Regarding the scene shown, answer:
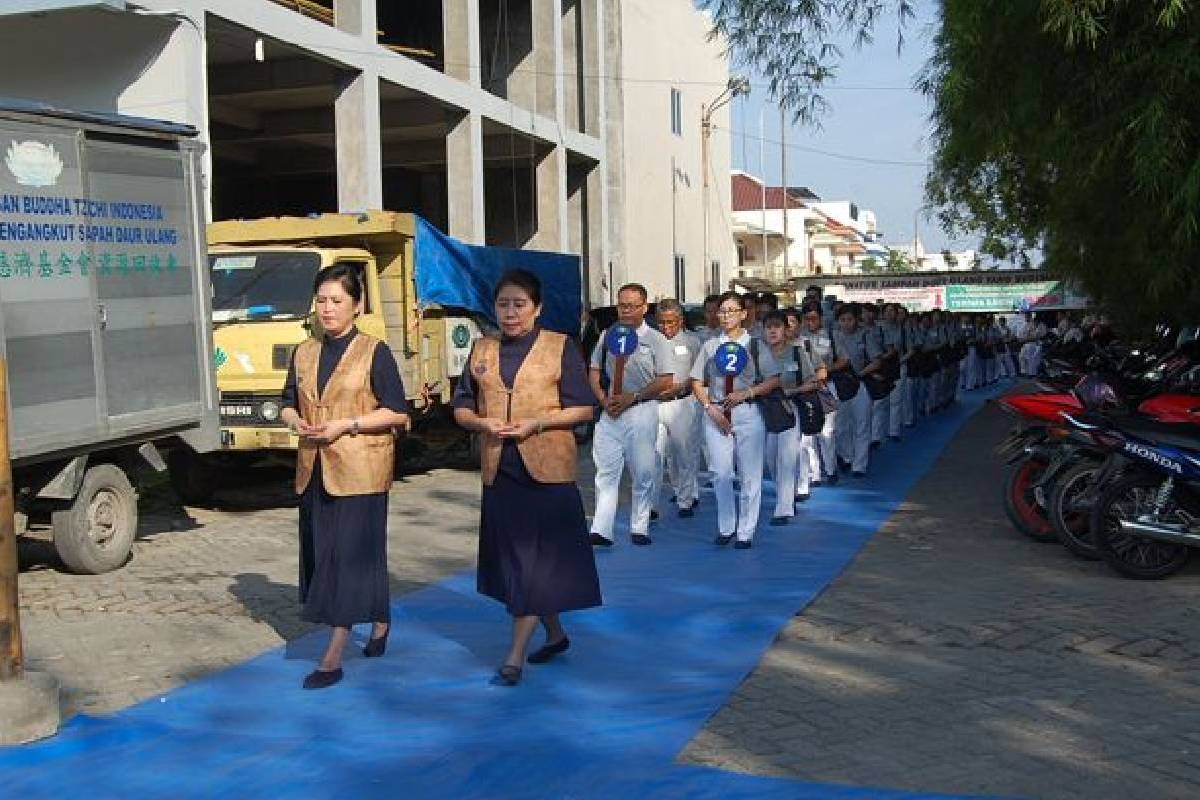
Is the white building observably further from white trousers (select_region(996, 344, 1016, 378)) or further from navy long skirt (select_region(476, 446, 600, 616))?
navy long skirt (select_region(476, 446, 600, 616))

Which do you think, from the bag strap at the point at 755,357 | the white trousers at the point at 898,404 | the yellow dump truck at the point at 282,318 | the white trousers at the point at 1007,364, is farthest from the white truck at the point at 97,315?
the white trousers at the point at 1007,364

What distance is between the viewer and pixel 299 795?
450 cm

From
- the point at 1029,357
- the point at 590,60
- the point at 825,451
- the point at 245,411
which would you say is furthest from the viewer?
the point at 1029,357

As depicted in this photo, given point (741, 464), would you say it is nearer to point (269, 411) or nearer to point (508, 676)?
point (508, 676)

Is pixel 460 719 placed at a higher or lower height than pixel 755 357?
lower

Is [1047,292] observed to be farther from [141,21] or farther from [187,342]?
[187,342]

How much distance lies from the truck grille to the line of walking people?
10.4ft

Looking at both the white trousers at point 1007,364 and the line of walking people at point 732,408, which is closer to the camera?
the line of walking people at point 732,408

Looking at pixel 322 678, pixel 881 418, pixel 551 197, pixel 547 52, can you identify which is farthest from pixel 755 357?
pixel 547 52

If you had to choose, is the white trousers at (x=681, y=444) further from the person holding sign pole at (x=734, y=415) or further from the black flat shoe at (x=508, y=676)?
the black flat shoe at (x=508, y=676)

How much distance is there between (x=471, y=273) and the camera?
13.8m

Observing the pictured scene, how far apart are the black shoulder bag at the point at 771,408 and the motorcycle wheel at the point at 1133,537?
2408 mm

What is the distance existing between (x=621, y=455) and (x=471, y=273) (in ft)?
16.7

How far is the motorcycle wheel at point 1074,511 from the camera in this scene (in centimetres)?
823
